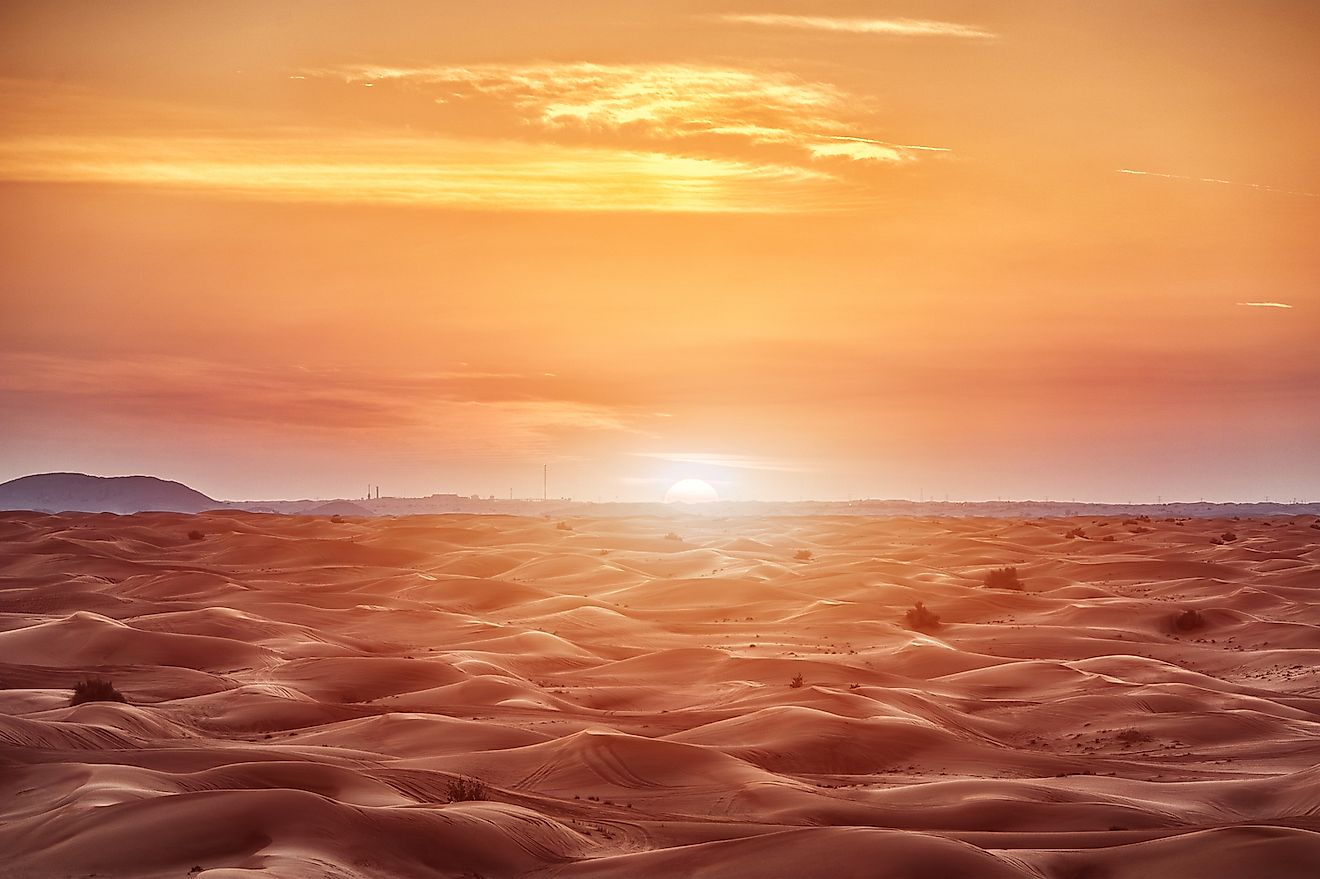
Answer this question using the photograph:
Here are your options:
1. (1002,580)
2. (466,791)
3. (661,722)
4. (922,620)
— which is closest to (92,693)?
(466,791)

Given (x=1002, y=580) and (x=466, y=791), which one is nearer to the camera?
(x=466, y=791)

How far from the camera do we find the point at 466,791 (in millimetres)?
16359

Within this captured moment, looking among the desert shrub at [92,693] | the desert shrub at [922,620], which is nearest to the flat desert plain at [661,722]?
the desert shrub at [92,693]

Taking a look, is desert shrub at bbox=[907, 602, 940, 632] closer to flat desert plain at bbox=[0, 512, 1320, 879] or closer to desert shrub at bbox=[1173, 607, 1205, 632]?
flat desert plain at bbox=[0, 512, 1320, 879]

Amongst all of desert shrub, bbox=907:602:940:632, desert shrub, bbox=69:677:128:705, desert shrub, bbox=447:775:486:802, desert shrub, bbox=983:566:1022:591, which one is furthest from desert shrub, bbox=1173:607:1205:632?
desert shrub, bbox=69:677:128:705

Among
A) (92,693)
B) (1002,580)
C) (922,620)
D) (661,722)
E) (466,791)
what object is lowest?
(922,620)

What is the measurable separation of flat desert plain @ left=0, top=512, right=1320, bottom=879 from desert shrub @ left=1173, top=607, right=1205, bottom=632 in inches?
3.0

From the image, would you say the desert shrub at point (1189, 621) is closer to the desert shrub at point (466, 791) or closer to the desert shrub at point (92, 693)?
the desert shrub at point (466, 791)

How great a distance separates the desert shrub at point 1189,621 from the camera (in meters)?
39.5

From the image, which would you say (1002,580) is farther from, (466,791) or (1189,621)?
(466,791)

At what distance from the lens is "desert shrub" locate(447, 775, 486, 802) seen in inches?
633

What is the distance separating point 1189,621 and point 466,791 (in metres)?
30.8

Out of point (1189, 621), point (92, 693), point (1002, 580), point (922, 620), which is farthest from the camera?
point (1002, 580)

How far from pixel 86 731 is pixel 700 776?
31.5 ft
